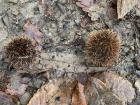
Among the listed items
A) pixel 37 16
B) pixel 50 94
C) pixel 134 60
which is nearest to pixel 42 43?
pixel 37 16

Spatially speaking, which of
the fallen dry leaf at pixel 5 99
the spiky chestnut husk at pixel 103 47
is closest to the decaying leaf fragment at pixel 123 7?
the spiky chestnut husk at pixel 103 47

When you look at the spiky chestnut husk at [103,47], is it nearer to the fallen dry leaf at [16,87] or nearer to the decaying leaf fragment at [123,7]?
the decaying leaf fragment at [123,7]

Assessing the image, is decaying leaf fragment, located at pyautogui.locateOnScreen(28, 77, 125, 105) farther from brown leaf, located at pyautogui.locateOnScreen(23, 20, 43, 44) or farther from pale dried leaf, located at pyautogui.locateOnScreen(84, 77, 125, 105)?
brown leaf, located at pyautogui.locateOnScreen(23, 20, 43, 44)

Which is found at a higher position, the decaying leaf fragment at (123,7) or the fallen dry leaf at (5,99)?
the decaying leaf fragment at (123,7)

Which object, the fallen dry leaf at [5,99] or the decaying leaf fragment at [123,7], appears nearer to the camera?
the fallen dry leaf at [5,99]

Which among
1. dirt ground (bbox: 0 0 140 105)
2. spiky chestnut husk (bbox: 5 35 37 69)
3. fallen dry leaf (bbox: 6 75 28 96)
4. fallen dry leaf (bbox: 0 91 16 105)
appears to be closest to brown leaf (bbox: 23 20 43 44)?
dirt ground (bbox: 0 0 140 105)

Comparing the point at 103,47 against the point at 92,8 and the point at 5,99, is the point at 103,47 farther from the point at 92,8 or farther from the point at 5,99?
the point at 5,99

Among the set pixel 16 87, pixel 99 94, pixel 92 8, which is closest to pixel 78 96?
pixel 99 94

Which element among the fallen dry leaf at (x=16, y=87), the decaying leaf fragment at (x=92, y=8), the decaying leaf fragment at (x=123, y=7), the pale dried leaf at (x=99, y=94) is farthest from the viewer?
the decaying leaf fragment at (x=92, y=8)
